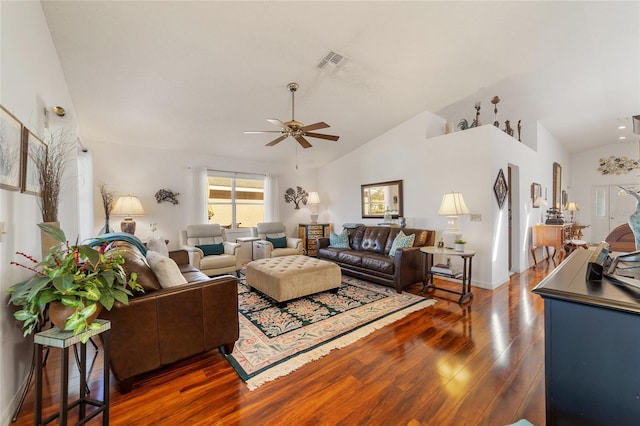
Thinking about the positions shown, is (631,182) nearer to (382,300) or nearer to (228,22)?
(382,300)

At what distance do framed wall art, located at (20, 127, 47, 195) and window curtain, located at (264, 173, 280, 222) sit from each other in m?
4.21

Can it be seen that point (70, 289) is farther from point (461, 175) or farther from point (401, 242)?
point (461, 175)

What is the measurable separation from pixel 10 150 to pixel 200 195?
3.69 m

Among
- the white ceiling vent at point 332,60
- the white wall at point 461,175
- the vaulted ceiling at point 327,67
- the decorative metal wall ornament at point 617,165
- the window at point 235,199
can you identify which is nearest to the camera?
the vaulted ceiling at point 327,67

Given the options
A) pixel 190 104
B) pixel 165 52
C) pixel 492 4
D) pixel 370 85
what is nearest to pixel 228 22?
pixel 165 52

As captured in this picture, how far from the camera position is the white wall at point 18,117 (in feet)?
4.87

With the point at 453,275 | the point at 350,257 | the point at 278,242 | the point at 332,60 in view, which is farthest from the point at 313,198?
the point at 453,275

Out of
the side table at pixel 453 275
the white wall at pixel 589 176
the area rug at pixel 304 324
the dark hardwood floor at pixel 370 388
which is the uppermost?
the white wall at pixel 589 176

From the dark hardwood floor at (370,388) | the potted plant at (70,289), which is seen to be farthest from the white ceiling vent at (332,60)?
the dark hardwood floor at (370,388)

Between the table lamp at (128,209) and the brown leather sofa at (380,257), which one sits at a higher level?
the table lamp at (128,209)

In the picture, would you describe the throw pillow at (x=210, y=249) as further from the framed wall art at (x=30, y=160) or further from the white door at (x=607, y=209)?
the white door at (x=607, y=209)

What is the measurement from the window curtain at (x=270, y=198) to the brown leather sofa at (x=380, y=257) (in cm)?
169

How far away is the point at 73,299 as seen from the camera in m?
1.30

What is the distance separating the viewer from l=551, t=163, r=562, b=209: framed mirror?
6578mm
